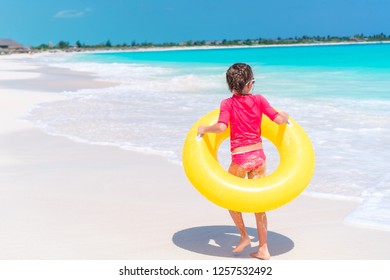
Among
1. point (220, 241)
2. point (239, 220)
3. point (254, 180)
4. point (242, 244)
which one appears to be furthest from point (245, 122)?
point (220, 241)

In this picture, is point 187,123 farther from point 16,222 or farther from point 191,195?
point 16,222

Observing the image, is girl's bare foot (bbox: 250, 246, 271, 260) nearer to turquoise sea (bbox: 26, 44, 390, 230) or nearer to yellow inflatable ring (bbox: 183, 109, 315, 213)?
yellow inflatable ring (bbox: 183, 109, 315, 213)

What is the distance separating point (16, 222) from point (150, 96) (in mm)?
9533

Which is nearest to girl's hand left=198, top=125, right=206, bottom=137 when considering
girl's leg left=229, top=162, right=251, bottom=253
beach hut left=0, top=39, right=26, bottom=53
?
girl's leg left=229, top=162, right=251, bottom=253

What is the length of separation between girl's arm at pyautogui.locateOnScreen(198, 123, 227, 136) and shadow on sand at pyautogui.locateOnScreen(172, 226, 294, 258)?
0.74 metres

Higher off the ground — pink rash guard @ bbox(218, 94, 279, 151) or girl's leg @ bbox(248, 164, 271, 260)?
pink rash guard @ bbox(218, 94, 279, 151)

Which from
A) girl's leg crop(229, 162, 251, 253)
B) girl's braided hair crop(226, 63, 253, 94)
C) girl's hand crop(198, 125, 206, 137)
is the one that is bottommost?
girl's leg crop(229, 162, 251, 253)

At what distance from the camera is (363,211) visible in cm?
428

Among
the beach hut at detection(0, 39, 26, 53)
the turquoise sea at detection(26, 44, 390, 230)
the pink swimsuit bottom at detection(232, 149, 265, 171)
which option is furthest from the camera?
the beach hut at detection(0, 39, 26, 53)

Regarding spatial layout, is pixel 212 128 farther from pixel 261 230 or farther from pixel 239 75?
→ pixel 261 230

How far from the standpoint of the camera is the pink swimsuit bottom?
3.34 m

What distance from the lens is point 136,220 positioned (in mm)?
4102

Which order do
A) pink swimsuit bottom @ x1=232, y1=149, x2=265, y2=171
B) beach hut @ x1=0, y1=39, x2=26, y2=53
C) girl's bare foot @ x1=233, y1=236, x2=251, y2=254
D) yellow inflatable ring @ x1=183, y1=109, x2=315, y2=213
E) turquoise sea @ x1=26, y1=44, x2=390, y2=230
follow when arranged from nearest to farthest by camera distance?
yellow inflatable ring @ x1=183, y1=109, x2=315, y2=213, pink swimsuit bottom @ x1=232, y1=149, x2=265, y2=171, girl's bare foot @ x1=233, y1=236, x2=251, y2=254, turquoise sea @ x1=26, y1=44, x2=390, y2=230, beach hut @ x1=0, y1=39, x2=26, y2=53

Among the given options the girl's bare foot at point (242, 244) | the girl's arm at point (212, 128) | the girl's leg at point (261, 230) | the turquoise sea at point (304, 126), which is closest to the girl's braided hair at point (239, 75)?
the girl's arm at point (212, 128)
